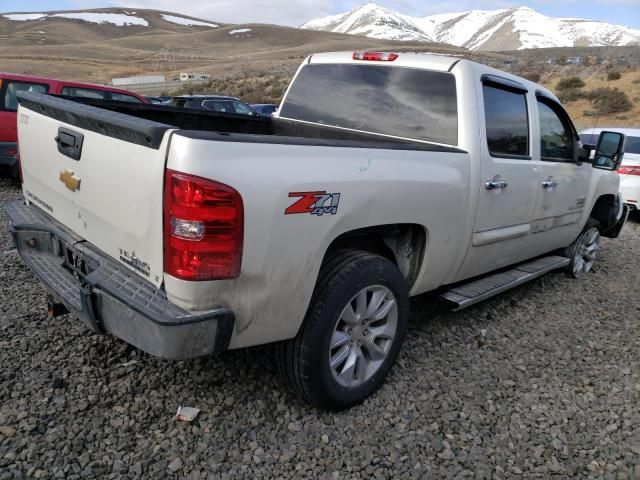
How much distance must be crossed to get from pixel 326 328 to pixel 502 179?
1771 millimetres

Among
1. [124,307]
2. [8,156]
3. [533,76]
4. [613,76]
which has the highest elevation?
[613,76]

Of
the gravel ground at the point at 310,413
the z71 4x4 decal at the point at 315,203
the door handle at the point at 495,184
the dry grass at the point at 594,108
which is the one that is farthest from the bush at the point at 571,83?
the z71 4x4 decal at the point at 315,203

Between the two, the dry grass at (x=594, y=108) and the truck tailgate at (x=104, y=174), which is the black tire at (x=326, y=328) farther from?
the dry grass at (x=594, y=108)

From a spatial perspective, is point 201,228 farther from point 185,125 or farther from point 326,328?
point 185,125

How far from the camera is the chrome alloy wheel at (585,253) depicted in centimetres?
541

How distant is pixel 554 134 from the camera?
4.38 metres

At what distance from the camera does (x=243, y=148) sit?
6.90ft

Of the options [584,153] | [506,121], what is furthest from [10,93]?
[584,153]

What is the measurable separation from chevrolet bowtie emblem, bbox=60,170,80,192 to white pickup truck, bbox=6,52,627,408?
0.6 inches

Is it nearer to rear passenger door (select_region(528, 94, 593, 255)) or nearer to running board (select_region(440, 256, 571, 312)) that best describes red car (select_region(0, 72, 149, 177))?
rear passenger door (select_region(528, 94, 593, 255))

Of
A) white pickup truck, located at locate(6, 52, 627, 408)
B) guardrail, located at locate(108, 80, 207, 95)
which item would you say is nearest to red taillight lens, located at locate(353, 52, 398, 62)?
white pickup truck, located at locate(6, 52, 627, 408)

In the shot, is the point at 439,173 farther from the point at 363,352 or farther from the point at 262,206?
the point at 262,206

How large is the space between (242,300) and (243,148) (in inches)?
25.2

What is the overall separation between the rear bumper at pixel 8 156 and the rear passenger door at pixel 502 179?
6.83 meters
